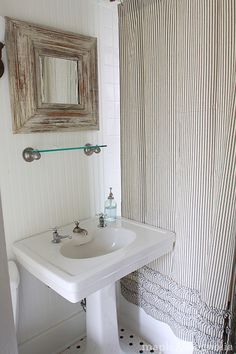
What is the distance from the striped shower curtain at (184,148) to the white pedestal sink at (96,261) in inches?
6.7

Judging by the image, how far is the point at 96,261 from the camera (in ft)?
3.86

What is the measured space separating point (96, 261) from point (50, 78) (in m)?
0.93

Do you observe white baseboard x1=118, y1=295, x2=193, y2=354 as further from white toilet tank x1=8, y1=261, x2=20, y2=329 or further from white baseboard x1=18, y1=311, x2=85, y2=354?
white toilet tank x1=8, y1=261, x2=20, y2=329

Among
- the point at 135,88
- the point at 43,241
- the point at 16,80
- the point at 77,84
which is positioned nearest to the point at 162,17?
the point at 135,88

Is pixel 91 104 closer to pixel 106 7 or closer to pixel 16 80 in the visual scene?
pixel 16 80

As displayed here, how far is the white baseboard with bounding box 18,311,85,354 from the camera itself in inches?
60.4

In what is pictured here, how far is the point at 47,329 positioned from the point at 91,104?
1.34 m

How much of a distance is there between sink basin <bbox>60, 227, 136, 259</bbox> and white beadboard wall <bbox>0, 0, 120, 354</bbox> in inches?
8.3

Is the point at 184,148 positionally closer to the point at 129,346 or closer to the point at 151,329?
the point at 151,329

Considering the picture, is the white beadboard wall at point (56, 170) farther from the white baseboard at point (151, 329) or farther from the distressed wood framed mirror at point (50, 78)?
the white baseboard at point (151, 329)

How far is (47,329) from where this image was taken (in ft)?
5.22

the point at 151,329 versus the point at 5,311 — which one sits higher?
the point at 5,311

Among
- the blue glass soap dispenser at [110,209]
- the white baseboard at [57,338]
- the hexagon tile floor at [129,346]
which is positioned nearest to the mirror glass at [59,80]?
the blue glass soap dispenser at [110,209]

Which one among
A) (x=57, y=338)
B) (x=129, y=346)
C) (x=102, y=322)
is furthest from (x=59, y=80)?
(x=129, y=346)
